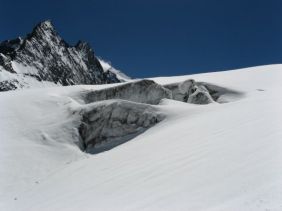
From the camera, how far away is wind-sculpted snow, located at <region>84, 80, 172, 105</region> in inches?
1229

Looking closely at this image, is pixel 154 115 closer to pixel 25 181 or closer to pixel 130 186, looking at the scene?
pixel 25 181

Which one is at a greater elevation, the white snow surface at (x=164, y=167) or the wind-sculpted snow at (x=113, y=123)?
the wind-sculpted snow at (x=113, y=123)

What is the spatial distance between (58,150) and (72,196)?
37.0 ft

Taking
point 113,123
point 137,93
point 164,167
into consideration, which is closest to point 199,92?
point 137,93

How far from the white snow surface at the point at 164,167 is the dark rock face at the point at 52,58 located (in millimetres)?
114881

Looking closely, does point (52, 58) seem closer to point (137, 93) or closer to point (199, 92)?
point (137, 93)

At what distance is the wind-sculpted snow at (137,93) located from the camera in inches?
1229

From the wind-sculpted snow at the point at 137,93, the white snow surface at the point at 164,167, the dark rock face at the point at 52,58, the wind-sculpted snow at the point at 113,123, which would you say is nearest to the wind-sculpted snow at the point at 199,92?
the wind-sculpted snow at the point at 137,93

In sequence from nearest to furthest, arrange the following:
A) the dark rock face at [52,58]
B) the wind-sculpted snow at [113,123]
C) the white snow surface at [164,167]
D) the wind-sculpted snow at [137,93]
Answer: the white snow surface at [164,167] → the wind-sculpted snow at [113,123] → the wind-sculpted snow at [137,93] → the dark rock face at [52,58]

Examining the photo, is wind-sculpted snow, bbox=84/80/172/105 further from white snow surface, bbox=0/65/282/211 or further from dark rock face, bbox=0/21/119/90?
dark rock face, bbox=0/21/119/90

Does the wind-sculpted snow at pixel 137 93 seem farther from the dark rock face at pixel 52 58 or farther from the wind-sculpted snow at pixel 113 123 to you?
the dark rock face at pixel 52 58

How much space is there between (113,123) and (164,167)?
13.2 m

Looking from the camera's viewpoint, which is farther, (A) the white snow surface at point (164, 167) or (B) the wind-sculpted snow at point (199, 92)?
(B) the wind-sculpted snow at point (199, 92)

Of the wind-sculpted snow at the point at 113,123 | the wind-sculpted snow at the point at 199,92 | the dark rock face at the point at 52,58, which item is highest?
the dark rock face at the point at 52,58
